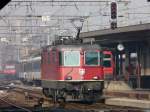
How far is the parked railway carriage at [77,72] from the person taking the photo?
23469mm

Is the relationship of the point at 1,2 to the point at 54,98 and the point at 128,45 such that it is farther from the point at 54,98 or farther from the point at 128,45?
the point at 128,45

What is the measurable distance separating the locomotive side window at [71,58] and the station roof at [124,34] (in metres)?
15.7

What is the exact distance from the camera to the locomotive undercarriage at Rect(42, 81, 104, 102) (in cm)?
2339

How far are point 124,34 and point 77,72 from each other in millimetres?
21439

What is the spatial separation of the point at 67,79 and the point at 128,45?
86.1 ft

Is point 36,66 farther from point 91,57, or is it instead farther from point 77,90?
point 77,90

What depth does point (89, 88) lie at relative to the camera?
23.5m

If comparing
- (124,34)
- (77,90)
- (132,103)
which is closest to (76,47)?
(77,90)

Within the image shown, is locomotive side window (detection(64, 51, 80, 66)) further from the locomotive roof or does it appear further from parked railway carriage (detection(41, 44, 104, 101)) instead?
the locomotive roof

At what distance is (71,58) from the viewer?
23969 mm

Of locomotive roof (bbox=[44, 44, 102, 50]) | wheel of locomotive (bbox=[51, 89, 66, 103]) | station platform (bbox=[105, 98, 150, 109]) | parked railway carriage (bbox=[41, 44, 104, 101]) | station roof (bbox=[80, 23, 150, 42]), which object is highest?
station roof (bbox=[80, 23, 150, 42])

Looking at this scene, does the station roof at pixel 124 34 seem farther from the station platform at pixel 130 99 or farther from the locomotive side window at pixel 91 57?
the locomotive side window at pixel 91 57

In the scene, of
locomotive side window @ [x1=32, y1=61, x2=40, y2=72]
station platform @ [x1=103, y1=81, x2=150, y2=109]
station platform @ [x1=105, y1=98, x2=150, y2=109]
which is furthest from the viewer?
locomotive side window @ [x1=32, y1=61, x2=40, y2=72]

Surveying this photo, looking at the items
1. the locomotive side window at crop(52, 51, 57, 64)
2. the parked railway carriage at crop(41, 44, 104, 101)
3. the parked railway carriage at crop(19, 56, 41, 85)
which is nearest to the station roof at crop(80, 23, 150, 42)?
the parked railway carriage at crop(19, 56, 41, 85)
